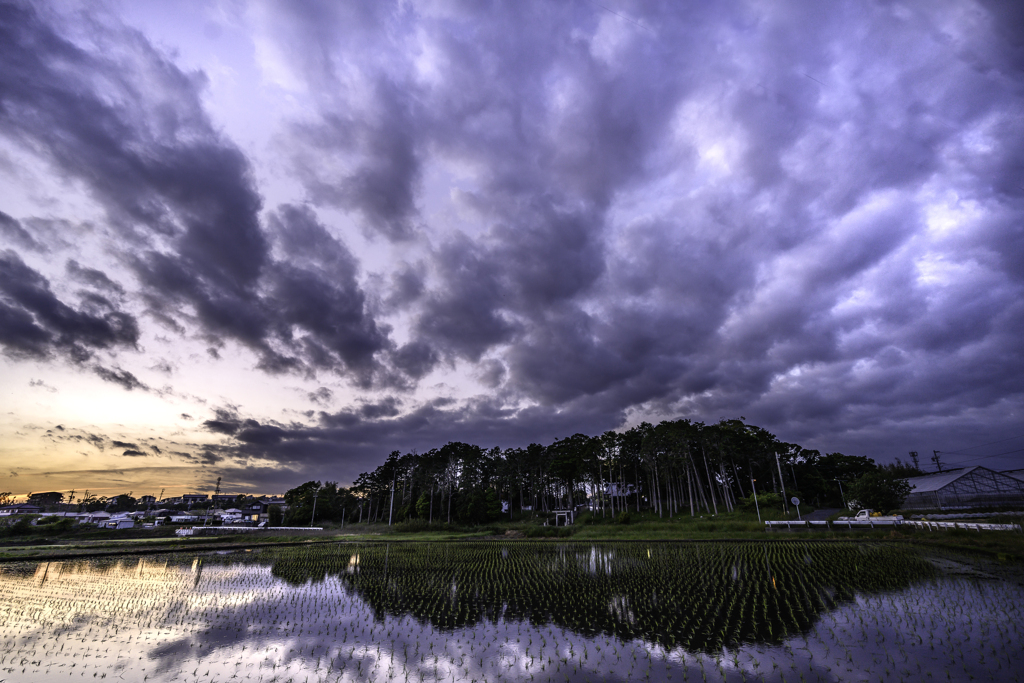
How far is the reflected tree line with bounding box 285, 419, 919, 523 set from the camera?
6444 cm

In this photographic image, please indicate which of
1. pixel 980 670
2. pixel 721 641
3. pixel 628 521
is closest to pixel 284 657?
pixel 721 641

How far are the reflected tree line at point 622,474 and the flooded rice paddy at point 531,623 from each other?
3909cm

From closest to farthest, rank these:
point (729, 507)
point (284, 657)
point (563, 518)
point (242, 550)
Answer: point (284, 657)
point (242, 550)
point (729, 507)
point (563, 518)

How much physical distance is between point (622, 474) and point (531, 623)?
62.8 metres

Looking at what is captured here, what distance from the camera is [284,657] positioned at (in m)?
11.1

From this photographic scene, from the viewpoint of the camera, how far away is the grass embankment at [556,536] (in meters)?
27.9

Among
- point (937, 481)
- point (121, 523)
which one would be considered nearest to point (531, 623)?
point (937, 481)

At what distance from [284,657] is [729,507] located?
207ft

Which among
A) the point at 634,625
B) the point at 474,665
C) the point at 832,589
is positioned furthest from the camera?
the point at 832,589

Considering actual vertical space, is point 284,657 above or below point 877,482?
below

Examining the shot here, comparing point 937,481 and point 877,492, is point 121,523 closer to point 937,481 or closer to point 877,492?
point 877,492

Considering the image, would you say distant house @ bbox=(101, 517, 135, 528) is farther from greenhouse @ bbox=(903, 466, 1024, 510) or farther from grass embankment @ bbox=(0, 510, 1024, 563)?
greenhouse @ bbox=(903, 466, 1024, 510)

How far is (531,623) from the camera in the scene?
14.0m

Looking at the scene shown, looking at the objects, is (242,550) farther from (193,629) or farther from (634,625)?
(634,625)
